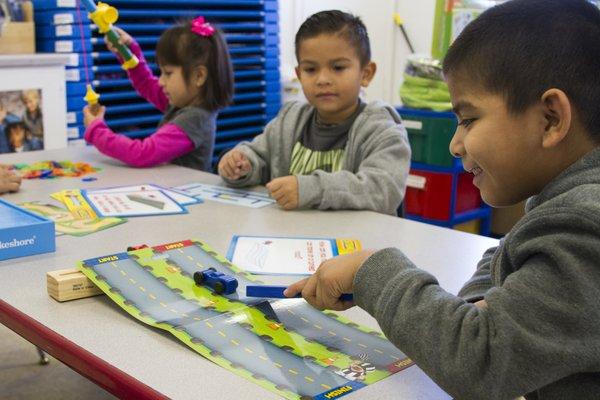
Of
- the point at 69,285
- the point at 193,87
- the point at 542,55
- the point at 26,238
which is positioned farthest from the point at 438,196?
the point at 542,55

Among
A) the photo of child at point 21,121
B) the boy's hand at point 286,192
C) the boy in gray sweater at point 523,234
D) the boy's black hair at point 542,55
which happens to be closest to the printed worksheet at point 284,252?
the boy's hand at point 286,192

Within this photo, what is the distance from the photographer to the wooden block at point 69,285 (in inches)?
32.8

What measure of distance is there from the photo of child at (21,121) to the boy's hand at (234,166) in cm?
115

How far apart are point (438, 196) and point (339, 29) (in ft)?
4.18

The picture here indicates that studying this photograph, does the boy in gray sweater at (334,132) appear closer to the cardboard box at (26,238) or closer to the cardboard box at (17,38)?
the cardboard box at (26,238)

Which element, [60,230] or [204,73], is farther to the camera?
[204,73]

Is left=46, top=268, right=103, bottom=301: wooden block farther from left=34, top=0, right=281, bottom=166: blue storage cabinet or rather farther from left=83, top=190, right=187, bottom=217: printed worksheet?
left=34, top=0, right=281, bottom=166: blue storage cabinet

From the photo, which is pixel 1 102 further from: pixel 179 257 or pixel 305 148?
pixel 179 257

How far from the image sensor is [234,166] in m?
1.47

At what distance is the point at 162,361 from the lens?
686 mm

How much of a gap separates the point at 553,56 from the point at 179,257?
55 cm

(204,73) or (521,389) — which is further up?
(204,73)

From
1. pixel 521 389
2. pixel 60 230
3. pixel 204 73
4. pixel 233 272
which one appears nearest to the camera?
pixel 521 389

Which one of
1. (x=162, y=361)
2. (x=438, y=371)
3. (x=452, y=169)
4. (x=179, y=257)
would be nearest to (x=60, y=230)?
(x=179, y=257)
